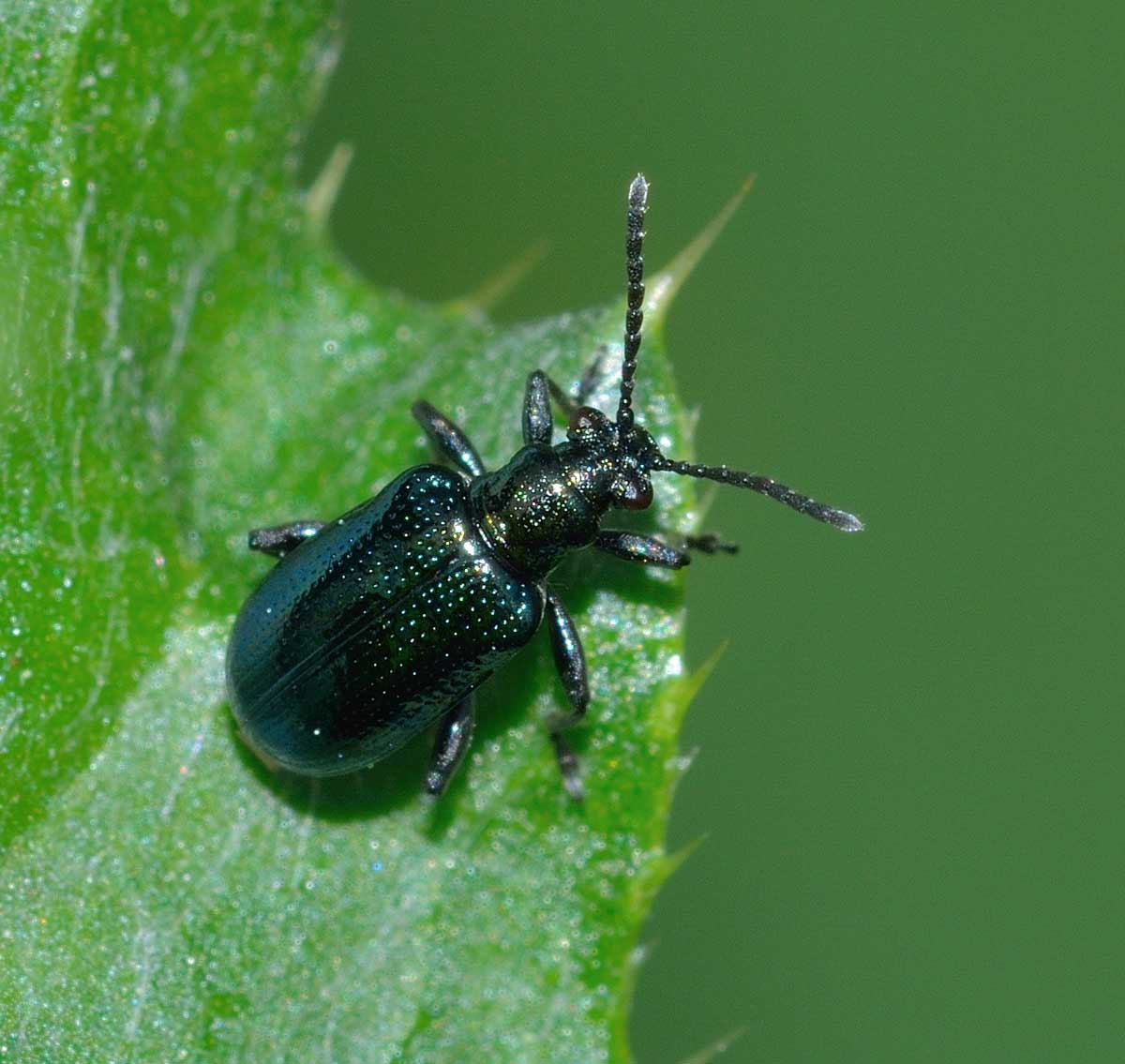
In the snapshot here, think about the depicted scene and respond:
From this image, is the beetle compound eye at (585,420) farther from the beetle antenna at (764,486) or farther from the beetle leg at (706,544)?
the beetle leg at (706,544)

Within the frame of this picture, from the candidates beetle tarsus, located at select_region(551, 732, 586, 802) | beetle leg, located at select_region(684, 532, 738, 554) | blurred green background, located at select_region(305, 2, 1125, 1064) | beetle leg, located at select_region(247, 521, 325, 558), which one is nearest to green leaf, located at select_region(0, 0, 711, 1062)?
beetle tarsus, located at select_region(551, 732, 586, 802)

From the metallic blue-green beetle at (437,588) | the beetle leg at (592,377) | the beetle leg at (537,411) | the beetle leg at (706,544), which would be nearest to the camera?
the metallic blue-green beetle at (437,588)

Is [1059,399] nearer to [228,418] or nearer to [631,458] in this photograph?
[631,458]

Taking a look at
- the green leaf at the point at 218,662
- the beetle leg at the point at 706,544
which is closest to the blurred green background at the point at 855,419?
the beetle leg at the point at 706,544

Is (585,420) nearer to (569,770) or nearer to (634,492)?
(634,492)

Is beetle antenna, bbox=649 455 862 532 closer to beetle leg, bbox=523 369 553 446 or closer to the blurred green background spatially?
beetle leg, bbox=523 369 553 446

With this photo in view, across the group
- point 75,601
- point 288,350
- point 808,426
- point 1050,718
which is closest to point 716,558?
point 808,426
